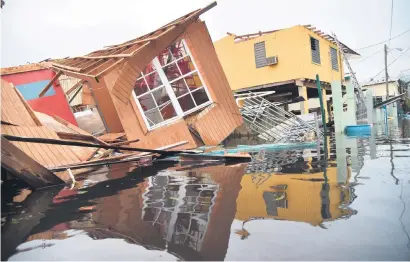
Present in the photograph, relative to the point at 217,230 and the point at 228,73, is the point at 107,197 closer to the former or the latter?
the point at 217,230

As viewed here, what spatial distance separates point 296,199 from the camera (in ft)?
11.8

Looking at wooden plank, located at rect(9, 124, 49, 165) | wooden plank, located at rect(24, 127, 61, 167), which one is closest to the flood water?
wooden plank, located at rect(9, 124, 49, 165)

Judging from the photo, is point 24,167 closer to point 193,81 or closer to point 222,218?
point 222,218

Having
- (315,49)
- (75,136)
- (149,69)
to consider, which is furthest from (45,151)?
(315,49)

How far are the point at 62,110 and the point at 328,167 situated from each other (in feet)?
30.8

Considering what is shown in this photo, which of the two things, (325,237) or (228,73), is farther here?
(228,73)

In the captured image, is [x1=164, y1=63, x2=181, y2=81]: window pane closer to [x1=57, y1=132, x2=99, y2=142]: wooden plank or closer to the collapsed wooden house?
the collapsed wooden house

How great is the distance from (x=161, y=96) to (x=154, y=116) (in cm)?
78

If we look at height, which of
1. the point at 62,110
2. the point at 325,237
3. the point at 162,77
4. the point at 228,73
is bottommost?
the point at 325,237

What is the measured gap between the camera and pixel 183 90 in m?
10.3

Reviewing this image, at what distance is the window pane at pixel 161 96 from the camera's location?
10.1 metres

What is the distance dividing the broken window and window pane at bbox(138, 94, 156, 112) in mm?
12474

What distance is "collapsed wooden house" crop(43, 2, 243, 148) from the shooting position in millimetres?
9125

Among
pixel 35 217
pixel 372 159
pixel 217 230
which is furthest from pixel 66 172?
pixel 372 159
